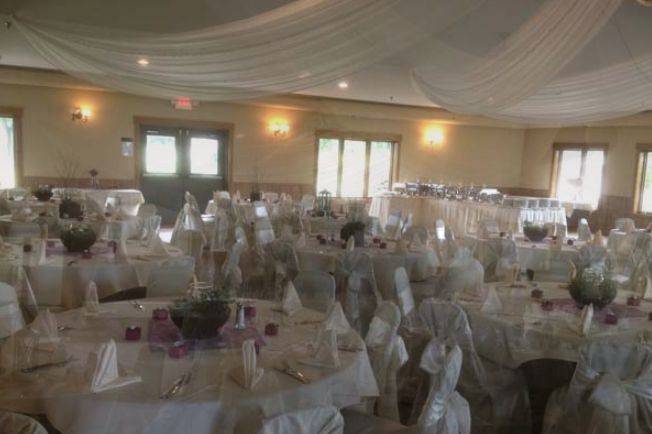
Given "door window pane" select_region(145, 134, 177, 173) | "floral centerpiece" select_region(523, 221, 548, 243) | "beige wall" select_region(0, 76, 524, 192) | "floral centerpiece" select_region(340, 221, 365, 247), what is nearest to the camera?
"floral centerpiece" select_region(340, 221, 365, 247)

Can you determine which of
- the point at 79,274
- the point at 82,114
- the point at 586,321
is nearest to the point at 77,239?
the point at 79,274

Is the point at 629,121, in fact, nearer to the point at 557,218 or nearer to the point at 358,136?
the point at 557,218

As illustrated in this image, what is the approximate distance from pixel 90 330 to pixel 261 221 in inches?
192

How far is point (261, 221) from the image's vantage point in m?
8.07

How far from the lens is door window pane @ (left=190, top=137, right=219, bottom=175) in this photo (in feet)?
46.9

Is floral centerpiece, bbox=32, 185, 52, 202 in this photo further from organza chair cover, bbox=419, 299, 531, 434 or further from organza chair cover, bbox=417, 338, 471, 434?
organza chair cover, bbox=417, 338, 471, 434

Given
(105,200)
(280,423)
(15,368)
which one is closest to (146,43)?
(15,368)

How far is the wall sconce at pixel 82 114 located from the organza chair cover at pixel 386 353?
439 inches

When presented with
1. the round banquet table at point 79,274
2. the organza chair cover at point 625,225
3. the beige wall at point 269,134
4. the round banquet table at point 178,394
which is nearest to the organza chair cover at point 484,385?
the round banquet table at point 178,394

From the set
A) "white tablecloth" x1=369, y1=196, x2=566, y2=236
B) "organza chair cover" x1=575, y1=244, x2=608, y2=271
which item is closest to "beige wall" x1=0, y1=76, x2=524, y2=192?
"white tablecloth" x1=369, y1=196, x2=566, y2=236

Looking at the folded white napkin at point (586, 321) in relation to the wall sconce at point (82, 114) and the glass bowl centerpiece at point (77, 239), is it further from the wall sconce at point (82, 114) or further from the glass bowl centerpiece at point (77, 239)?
the wall sconce at point (82, 114)

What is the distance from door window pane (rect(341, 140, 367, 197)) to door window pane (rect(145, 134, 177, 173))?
4758 mm

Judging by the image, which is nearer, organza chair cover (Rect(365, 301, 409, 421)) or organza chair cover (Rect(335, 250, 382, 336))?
organza chair cover (Rect(365, 301, 409, 421))

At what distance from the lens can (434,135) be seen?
17.0 m
